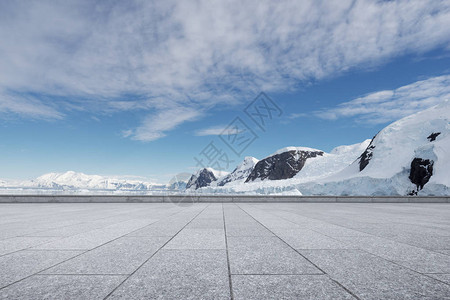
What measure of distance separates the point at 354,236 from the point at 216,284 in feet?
14.7

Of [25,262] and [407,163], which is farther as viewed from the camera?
[407,163]

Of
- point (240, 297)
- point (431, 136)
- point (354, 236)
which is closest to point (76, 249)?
point (240, 297)

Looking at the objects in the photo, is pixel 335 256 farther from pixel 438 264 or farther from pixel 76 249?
pixel 76 249

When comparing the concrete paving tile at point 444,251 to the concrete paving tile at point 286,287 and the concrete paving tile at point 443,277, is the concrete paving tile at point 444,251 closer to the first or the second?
the concrete paving tile at point 443,277

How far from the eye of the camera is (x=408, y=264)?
3764mm

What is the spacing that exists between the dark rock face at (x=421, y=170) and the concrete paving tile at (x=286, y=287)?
6634 centimetres

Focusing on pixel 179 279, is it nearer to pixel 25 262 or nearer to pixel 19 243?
pixel 25 262

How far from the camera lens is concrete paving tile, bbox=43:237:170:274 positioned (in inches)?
137

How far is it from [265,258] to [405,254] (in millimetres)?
2471

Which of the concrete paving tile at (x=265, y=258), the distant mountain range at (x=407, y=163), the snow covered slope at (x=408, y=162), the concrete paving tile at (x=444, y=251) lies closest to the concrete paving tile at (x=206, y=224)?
the concrete paving tile at (x=265, y=258)

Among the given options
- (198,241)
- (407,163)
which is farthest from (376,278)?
(407,163)

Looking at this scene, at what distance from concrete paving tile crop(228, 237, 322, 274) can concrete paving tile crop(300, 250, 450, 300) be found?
283 millimetres

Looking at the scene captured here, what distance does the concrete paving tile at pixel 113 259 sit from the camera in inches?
137

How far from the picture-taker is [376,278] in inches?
124
